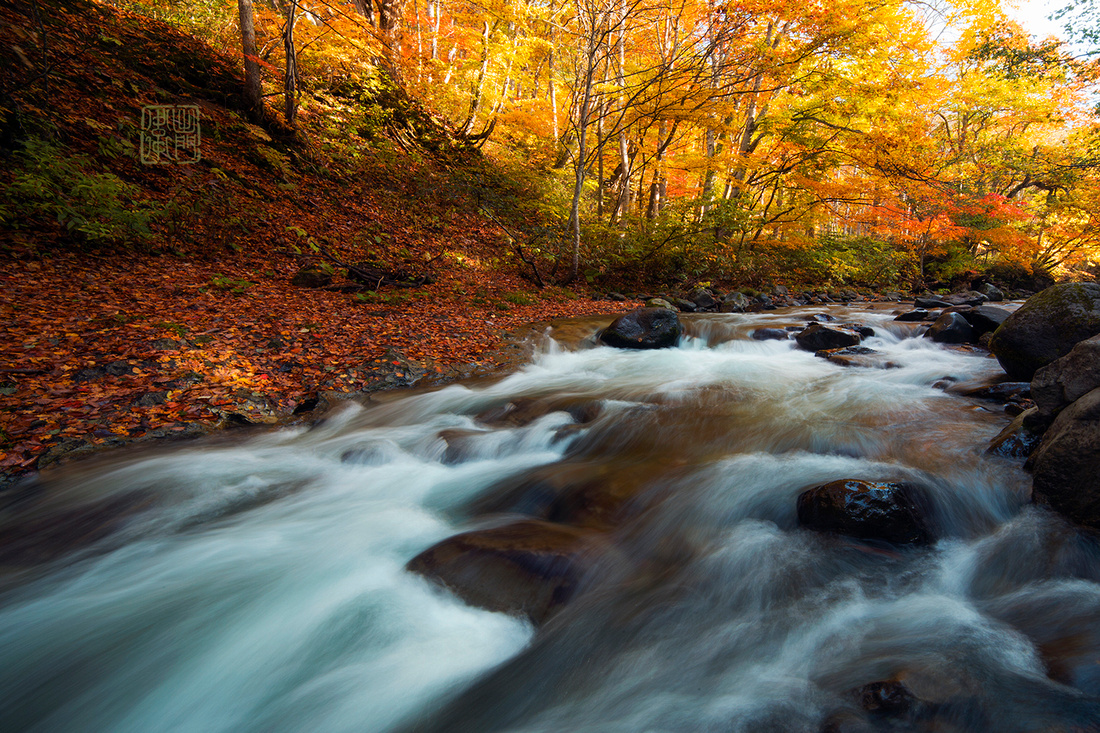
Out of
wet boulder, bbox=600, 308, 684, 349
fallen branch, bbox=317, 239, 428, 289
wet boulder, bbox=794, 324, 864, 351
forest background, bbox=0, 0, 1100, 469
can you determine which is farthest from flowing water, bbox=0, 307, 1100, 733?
fallen branch, bbox=317, 239, 428, 289

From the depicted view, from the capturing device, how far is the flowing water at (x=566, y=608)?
6.81 feet

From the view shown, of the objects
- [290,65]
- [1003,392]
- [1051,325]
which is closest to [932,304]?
[1003,392]

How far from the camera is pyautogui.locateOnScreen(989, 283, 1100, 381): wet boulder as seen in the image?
168 inches

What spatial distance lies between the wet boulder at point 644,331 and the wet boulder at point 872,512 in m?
5.09

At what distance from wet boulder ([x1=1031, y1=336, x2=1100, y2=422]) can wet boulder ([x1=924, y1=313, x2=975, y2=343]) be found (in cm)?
501

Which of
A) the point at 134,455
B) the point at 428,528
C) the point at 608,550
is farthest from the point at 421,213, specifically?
the point at 608,550

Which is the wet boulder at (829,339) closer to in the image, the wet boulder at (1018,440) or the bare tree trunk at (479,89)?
the wet boulder at (1018,440)

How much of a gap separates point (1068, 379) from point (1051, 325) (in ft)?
6.48

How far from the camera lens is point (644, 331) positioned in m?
8.09

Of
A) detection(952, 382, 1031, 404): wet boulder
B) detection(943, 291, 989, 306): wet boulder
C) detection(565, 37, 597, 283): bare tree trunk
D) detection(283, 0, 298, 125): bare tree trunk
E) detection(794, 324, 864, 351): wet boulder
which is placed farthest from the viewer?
detection(943, 291, 989, 306): wet boulder

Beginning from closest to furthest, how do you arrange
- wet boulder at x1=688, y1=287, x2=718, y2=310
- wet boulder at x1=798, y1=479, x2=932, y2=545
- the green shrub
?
1. wet boulder at x1=798, y1=479, x2=932, y2=545
2. the green shrub
3. wet boulder at x1=688, y1=287, x2=718, y2=310

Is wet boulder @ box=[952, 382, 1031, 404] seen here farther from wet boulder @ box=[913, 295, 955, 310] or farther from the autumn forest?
wet boulder @ box=[913, 295, 955, 310]

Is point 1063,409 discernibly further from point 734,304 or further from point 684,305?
point 734,304

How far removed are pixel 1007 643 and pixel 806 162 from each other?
40.4ft
